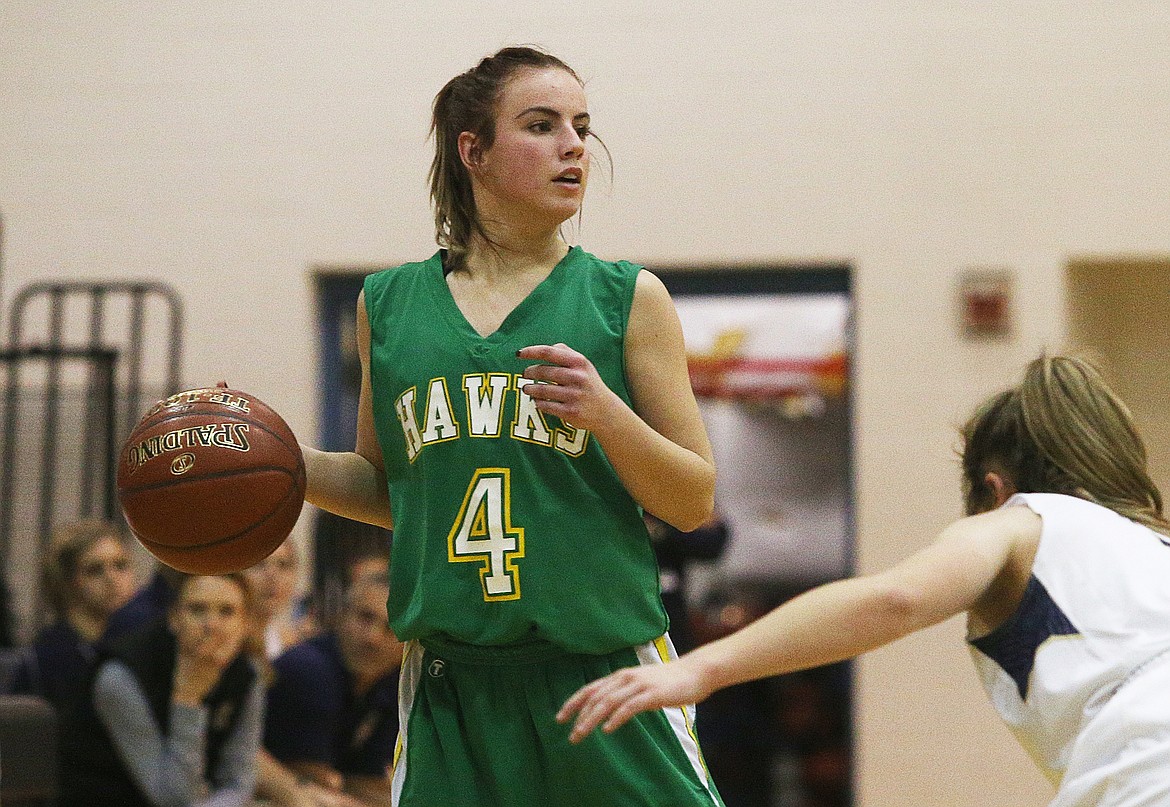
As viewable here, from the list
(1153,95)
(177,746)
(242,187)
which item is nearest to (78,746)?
(177,746)

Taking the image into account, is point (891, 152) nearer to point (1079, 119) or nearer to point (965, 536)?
point (1079, 119)

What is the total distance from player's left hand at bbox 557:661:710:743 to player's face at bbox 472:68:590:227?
977 mm

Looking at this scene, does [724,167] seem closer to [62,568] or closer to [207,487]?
[62,568]

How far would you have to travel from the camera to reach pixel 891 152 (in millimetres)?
6188

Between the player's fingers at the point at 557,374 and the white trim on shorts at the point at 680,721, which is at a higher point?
the player's fingers at the point at 557,374

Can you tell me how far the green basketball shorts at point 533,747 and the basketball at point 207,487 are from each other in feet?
1.17

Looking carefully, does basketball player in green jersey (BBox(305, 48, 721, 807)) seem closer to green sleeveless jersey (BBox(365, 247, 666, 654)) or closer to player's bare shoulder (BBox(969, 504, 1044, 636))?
green sleeveless jersey (BBox(365, 247, 666, 654))

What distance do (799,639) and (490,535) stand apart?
0.68m

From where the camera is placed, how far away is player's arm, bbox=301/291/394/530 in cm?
265

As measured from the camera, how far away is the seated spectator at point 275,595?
5191 millimetres

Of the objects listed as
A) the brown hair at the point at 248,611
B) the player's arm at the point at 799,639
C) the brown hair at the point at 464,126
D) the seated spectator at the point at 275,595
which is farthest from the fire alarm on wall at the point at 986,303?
the player's arm at the point at 799,639

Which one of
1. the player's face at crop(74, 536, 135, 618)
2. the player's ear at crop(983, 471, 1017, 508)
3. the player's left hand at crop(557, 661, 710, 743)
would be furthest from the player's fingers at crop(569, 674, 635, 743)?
the player's face at crop(74, 536, 135, 618)

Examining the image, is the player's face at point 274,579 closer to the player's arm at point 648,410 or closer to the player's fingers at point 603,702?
the player's arm at point 648,410

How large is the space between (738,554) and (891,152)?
2.97 meters
